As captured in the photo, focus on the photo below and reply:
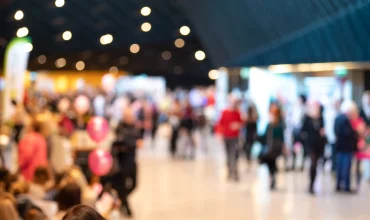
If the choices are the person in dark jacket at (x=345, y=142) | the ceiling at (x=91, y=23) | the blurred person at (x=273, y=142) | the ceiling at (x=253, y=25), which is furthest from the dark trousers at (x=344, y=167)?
the ceiling at (x=91, y=23)

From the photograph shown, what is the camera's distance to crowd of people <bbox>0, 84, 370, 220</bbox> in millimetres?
8742

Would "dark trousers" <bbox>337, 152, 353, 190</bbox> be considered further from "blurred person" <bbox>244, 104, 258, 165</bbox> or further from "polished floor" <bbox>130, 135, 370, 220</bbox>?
"blurred person" <bbox>244, 104, 258, 165</bbox>

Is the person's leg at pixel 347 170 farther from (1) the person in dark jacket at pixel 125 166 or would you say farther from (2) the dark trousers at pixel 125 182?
(2) the dark trousers at pixel 125 182

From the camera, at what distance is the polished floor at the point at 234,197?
13398mm

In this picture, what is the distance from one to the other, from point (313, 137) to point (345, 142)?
2.05 feet

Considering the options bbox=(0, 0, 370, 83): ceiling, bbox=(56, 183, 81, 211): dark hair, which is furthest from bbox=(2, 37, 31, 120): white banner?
bbox=(56, 183, 81, 211): dark hair

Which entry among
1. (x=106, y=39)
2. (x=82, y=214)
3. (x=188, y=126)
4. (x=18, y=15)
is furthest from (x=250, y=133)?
(x=106, y=39)

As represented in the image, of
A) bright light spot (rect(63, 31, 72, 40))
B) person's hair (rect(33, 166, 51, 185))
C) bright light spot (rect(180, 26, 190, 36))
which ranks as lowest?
person's hair (rect(33, 166, 51, 185))

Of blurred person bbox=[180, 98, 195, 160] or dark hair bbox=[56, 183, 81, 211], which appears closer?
dark hair bbox=[56, 183, 81, 211]

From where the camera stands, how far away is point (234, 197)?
15.6 metres

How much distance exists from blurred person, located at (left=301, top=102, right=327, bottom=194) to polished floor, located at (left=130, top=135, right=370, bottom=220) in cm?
48

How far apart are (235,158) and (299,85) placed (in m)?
7.52

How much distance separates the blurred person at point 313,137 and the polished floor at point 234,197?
0.48 metres

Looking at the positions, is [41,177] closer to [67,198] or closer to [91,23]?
[67,198]
